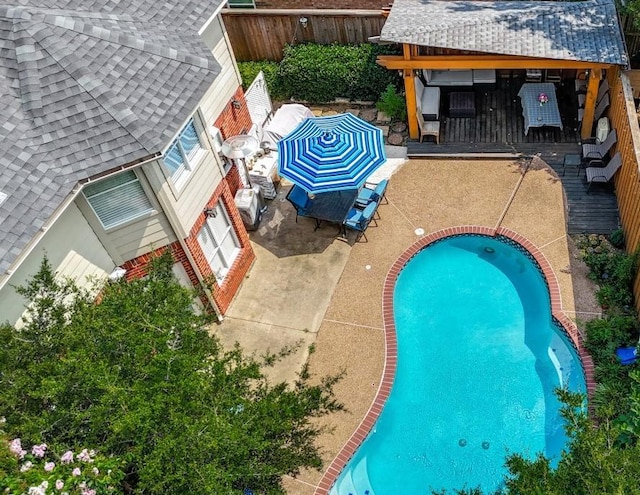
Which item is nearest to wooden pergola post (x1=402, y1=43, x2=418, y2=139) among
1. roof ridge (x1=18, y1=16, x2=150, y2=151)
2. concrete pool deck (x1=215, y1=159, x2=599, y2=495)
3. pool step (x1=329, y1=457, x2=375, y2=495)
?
concrete pool deck (x1=215, y1=159, x2=599, y2=495)

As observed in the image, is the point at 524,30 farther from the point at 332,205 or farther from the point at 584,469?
the point at 584,469

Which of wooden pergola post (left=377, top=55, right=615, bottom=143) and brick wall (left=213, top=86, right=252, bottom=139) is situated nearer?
brick wall (left=213, top=86, right=252, bottom=139)

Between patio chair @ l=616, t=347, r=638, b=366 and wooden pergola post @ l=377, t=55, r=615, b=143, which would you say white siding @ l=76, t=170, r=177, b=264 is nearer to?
wooden pergola post @ l=377, t=55, r=615, b=143

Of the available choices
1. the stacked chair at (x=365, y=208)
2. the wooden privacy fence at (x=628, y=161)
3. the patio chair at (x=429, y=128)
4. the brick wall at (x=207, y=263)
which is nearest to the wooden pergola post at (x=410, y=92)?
the patio chair at (x=429, y=128)

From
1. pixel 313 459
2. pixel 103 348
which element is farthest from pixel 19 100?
pixel 313 459

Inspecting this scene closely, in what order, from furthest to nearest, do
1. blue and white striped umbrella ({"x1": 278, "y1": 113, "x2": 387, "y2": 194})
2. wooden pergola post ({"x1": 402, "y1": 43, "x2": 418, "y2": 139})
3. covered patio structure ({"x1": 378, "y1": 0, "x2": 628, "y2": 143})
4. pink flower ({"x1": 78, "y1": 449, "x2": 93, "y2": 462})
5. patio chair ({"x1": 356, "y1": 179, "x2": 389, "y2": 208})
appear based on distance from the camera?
wooden pergola post ({"x1": 402, "y1": 43, "x2": 418, "y2": 139}), patio chair ({"x1": 356, "y1": 179, "x2": 389, "y2": 208}), covered patio structure ({"x1": 378, "y1": 0, "x2": 628, "y2": 143}), blue and white striped umbrella ({"x1": 278, "y1": 113, "x2": 387, "y2": 194}), pink flower ({"x1": 78, "y1": 449, "x2": 93, "y2": 462})

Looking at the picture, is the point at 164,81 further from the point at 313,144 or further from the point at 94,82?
the point at 313,144

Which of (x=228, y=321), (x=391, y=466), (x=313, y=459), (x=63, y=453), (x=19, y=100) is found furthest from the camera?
(x=228, y=321)
